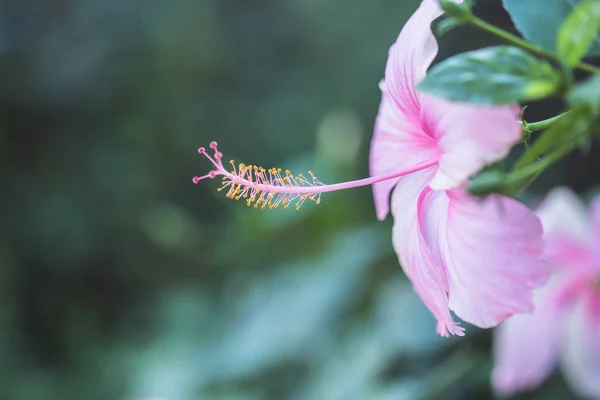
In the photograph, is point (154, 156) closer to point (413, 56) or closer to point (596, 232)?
point (596, 232)

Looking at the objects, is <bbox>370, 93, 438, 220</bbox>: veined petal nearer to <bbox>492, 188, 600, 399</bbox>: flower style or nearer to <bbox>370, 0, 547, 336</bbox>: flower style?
<bbox>370, 0, 547, 336</bbox>: flower style

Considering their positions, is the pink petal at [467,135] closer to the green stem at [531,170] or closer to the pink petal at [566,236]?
the green stem at [531,170]

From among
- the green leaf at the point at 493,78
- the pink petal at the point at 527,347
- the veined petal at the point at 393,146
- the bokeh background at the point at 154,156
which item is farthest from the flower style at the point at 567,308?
the green leaf at the point at 493,78

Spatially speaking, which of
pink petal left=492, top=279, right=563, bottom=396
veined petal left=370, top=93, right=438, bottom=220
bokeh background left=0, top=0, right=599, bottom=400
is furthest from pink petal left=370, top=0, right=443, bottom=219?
bokeh background left=0, top=0, right=599, bottom=400

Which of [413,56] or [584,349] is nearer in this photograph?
[413,56]

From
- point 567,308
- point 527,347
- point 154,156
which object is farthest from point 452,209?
point 154,156
